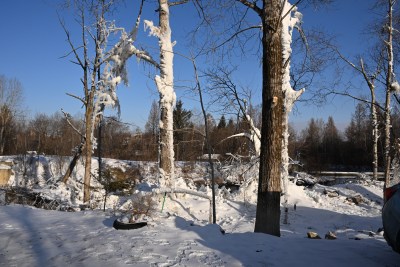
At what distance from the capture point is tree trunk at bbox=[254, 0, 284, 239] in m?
5.82

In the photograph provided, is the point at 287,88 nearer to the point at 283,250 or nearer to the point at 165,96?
the point at 165,96

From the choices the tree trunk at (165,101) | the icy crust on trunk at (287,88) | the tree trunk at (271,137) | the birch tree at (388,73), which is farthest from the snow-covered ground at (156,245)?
the birch tree at (388,73)

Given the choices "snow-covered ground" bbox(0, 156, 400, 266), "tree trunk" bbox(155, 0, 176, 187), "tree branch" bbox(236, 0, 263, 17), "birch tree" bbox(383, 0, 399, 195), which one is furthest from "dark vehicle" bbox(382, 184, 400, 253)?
"birch tree" bbox(383, 0, 399, 195)

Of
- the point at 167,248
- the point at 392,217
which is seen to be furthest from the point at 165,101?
the point at 392,217

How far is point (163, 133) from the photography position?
11.7 meters

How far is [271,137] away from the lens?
5.86m

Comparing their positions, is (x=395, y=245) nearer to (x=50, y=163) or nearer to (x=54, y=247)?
(x=54, y=247)

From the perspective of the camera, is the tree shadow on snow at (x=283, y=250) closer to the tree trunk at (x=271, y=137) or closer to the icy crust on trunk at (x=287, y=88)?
the tree trunk at (x=271, y=137)

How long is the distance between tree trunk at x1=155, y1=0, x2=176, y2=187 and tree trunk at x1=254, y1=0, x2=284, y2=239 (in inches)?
237

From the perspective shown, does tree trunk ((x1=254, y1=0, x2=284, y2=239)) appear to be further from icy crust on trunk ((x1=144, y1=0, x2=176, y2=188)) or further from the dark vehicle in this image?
icy crust on trunk ((x1=144, y1=0, x2=176, y2=188))

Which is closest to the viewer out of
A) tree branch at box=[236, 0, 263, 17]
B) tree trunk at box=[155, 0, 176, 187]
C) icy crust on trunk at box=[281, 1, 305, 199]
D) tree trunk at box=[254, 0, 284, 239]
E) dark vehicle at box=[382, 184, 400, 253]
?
dark vehicle at box=[382, 184, 400, 253]

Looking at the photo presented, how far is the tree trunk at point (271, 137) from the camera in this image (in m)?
5.82

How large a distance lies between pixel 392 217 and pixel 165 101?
28.5 ft

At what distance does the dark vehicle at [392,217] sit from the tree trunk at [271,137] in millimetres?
1960
